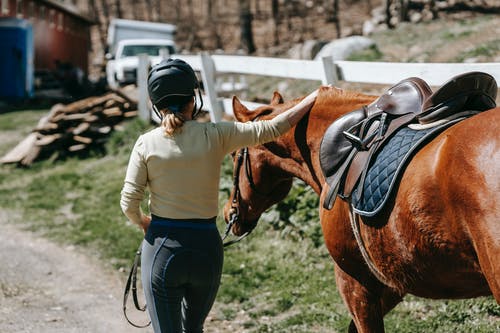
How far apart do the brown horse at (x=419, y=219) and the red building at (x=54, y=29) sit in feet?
75.1

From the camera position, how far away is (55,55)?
33625mm

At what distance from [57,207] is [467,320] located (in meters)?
6.58

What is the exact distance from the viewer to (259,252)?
23.6 feet

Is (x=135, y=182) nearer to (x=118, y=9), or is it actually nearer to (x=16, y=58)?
(x=16, y=58)

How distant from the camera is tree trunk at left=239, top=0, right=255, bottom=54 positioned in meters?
32.2

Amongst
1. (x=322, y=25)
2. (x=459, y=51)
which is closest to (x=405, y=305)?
(x=459, y=51)

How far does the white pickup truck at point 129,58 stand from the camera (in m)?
23.4

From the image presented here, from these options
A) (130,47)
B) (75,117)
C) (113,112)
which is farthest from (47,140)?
(130,47)

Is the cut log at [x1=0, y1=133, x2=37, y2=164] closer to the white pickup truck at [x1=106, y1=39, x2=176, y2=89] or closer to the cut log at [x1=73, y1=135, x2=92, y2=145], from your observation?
the cut log at [x1=73, y1=135, x2=92, y2=145]

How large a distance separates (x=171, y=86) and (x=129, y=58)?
21491mm

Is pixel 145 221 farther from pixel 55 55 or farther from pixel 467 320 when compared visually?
pixel 55 55

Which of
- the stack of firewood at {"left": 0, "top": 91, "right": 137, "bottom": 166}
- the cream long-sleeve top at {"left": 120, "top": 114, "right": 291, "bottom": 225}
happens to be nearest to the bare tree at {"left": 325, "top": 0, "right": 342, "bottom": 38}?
the stack of firewood at {"left": 0, "top": 91, "right": 137, "bottom": 166}

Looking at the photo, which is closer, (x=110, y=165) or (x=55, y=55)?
(x=110, y=165)

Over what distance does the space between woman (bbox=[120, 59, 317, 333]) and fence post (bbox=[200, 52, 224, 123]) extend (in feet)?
20.4
